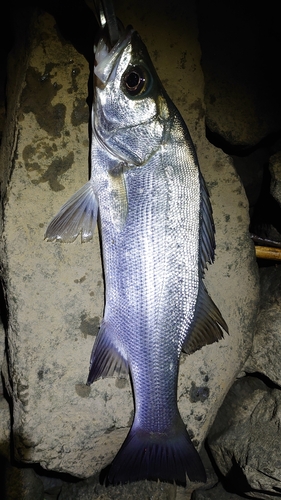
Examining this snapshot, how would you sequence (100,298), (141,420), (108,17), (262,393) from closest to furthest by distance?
1. (108,17)
2. (141,420)
3. (100,298)
4. (262,393)

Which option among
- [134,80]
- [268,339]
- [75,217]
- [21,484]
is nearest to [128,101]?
[134,80]

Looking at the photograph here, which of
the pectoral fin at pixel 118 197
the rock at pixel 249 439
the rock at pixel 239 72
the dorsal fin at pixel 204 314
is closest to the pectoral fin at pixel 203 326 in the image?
the dorsal fin at pixel 204 314

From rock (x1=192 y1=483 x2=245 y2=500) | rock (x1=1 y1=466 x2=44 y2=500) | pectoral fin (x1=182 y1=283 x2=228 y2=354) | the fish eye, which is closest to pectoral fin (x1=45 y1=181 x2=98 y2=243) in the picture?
the fish eye

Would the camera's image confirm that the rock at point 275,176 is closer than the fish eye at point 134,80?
No

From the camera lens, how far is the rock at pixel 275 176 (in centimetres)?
333

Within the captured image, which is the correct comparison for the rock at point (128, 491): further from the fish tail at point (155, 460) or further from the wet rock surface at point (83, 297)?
the fish tail at point (155, 460)

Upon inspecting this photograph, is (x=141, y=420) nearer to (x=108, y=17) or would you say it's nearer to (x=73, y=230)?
(x=73, y=230)

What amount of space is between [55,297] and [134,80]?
1448 mm

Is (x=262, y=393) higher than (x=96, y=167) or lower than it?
lower

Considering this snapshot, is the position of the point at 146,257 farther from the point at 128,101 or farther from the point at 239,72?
the point at 239,72

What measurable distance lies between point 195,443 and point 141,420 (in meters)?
0.60

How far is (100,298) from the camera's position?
2.80m

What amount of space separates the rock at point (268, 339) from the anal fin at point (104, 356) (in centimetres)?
122

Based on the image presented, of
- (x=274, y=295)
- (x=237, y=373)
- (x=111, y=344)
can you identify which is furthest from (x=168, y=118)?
(x=237, y=373)
